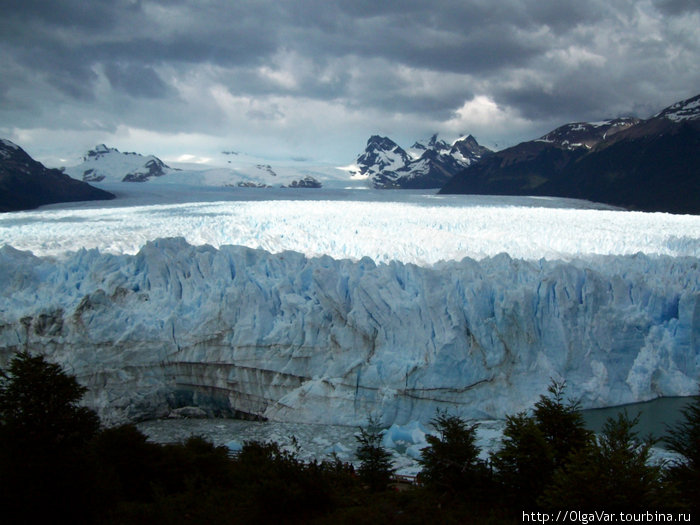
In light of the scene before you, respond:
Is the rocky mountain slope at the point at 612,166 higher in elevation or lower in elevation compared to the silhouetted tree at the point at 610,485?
higher

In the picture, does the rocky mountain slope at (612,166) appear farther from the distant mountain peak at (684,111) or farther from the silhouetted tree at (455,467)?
the silhouetted tree at (455,467)

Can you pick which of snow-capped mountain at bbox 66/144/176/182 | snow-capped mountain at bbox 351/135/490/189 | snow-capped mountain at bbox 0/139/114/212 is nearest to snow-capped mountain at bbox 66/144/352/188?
snow-capped mountain at bbox 66/144/176/182

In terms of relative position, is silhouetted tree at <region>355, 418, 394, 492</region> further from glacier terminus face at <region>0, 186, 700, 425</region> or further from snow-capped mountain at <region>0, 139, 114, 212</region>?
snow-capped mountain at <region>0, 139, 114, 212</region>

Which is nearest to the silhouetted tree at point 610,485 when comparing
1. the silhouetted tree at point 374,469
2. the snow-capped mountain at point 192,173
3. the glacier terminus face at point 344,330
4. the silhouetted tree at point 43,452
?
the silhouetted tree at point 374,469

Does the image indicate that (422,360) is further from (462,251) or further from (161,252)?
(161,252)

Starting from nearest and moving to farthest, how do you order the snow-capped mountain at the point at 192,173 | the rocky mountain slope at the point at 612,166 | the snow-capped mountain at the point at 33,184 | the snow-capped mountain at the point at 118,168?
the snow-capped mountain at the point at 33,184 < the rocky mountain slope at the point at 612,166 < the snow-capped mountain at the point at 192,173 < the snow-capped mountain at the point at 118,168

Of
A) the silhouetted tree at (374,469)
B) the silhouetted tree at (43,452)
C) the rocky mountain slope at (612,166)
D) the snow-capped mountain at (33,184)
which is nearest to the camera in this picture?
the silhouetted tree at (43,452)
